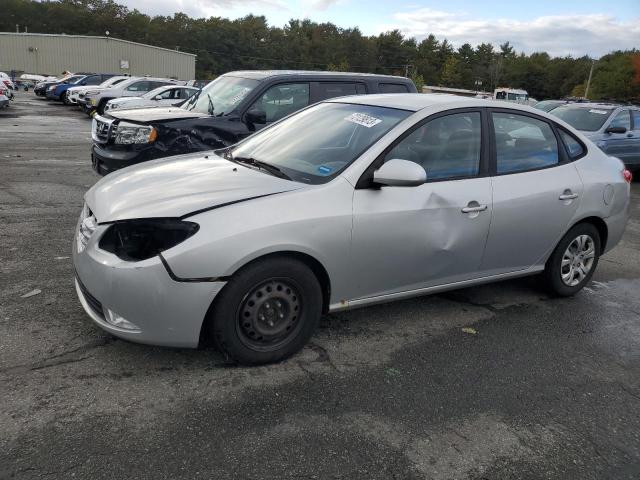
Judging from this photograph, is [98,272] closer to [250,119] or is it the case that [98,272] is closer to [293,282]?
[293,282]

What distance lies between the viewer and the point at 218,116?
6840 millimetres

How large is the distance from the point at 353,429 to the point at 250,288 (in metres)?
0.96

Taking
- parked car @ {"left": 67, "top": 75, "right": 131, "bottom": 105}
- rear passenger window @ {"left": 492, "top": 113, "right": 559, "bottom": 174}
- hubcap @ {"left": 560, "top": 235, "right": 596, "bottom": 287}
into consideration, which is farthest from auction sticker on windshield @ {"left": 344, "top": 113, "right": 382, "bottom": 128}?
parked car @ {"left": 67, "top": 75, "right": 131, "bottom": 105}

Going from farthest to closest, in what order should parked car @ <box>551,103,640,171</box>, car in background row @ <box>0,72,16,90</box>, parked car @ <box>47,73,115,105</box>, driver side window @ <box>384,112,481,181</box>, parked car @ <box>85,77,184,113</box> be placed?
parked car @ <box>47,73,115,105</box>
car in background row @ <box>0,72,16,90</box>
parked car @ <box>85,77,184,113</box>
parked car @ <box>551,103,640,171</box>
driver side window @ <box>384,112,481,181</box>

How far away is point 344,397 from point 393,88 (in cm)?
569

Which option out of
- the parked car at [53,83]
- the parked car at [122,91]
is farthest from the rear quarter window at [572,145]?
→ the parked car at [53,83]

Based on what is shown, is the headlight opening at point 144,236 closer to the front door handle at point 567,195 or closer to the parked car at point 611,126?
the front door handle at point 567,195

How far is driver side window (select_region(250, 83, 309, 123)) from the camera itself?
6922mm

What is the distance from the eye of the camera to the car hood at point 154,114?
6.62m

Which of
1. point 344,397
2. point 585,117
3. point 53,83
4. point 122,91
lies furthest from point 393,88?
point 53,83

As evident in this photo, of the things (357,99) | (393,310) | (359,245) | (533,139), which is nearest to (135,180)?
(359,245)

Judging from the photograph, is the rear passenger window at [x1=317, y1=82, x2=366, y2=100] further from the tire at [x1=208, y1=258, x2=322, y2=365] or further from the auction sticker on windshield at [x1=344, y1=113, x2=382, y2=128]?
the tire at [x1=208, y1=258, x2=322, y2=365]

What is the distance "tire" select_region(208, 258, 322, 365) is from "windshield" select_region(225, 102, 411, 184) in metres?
0.69

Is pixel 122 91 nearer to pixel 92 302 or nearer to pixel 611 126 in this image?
pixel 611 126
